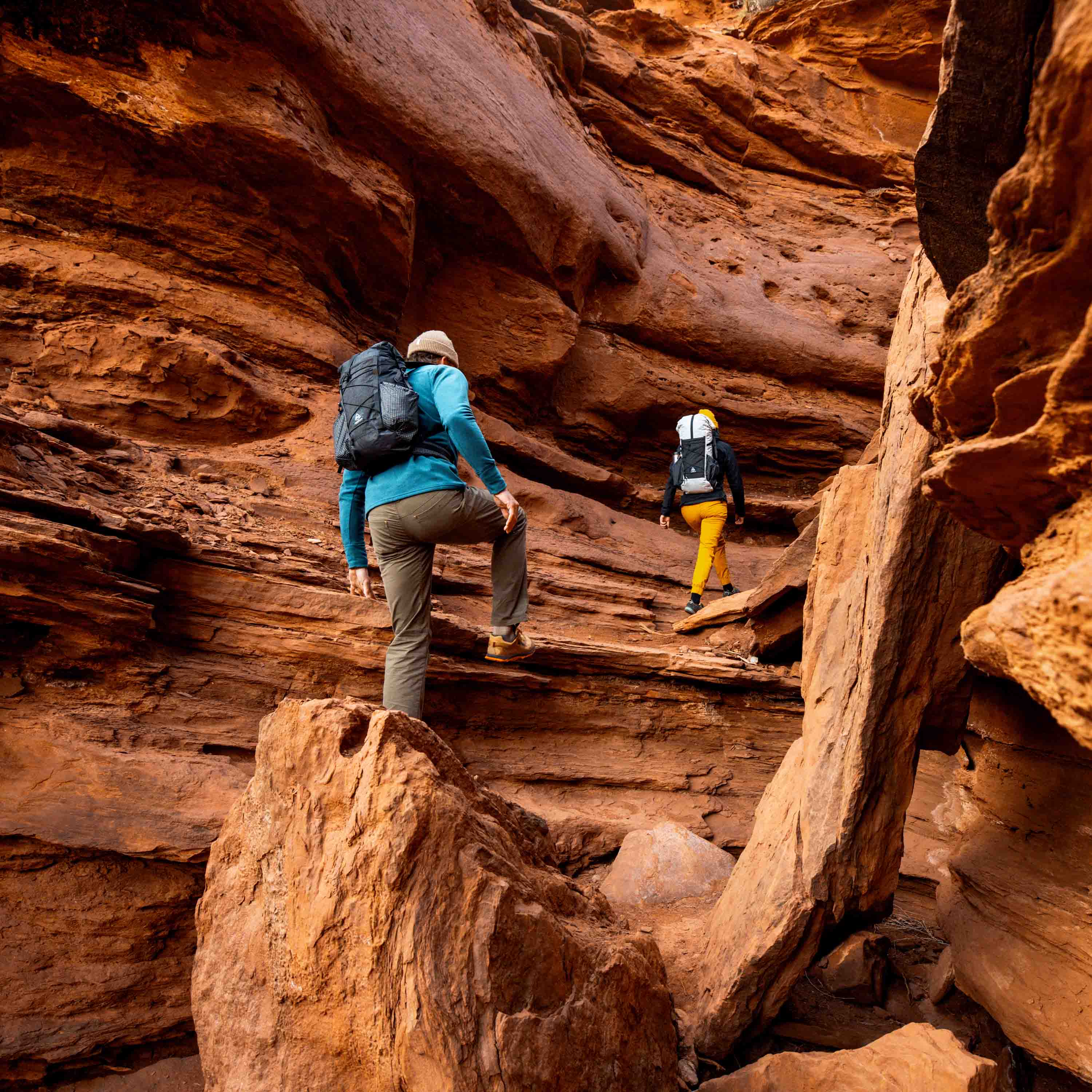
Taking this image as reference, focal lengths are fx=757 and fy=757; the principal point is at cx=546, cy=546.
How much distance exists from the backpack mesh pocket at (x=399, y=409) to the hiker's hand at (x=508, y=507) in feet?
2.05

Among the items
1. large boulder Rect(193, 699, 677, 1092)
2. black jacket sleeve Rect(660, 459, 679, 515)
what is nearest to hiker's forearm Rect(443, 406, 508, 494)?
large boulder Rect(193, 699, 677, 1092)

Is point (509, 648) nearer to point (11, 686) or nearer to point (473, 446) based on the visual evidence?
point (473, 446)

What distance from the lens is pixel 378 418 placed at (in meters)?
4.30

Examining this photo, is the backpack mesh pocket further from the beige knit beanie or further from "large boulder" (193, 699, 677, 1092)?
"large boulder" (193, 699, 677, 1092)

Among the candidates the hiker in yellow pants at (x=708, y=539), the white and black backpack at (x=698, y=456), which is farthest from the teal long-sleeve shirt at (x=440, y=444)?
the white and black backpack at (x=698, y=456)

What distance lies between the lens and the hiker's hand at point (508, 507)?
14.7 feet

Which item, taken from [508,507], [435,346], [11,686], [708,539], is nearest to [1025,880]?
[508,507]

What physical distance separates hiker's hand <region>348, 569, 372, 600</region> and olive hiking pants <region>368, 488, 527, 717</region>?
1.29 ft

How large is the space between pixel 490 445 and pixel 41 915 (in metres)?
7.24

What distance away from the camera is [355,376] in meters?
4.52

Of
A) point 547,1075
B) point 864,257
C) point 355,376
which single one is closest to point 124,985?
point 547,1075

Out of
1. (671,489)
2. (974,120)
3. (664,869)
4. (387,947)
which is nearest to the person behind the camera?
(974,120)

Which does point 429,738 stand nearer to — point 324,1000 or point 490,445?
point 324,1000

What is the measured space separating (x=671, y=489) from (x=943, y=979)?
6212 mm
